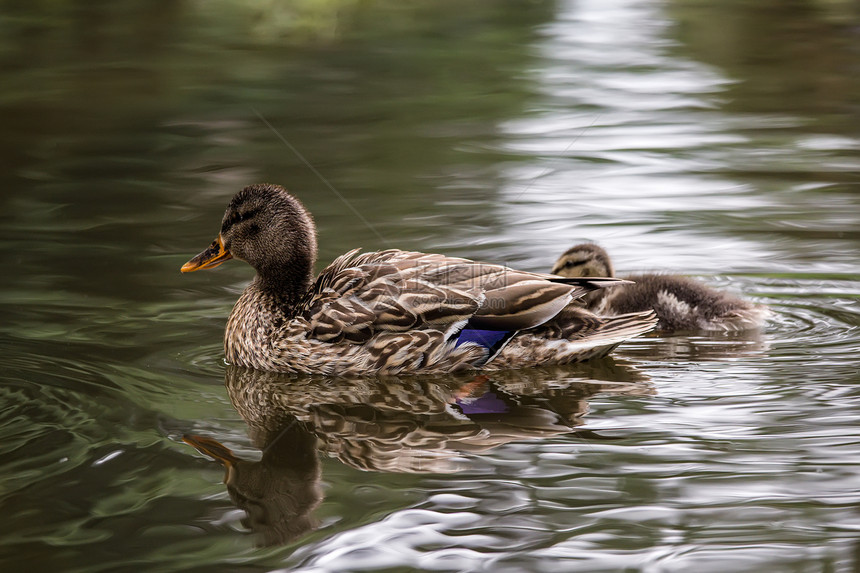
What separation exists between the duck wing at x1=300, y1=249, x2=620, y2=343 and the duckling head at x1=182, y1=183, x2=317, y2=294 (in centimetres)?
33

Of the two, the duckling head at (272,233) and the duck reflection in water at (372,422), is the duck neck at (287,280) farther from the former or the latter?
the duck reflection in water at (372,422)

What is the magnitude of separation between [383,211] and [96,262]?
6.40 feet

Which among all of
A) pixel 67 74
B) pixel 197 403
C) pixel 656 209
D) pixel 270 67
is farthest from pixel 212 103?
pixel 197 403

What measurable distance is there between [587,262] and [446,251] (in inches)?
43.2

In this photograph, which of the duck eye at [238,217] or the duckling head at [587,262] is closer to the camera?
the duck eye at [238,217]

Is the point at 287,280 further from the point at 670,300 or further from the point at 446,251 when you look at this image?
the point at 670,300

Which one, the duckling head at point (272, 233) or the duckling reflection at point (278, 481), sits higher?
the duckling head at point (272, 233)

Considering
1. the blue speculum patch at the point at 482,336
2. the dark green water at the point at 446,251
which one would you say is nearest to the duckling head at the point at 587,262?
the dark green water at the point at 446,251

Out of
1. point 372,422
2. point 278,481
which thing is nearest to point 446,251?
point 372,422

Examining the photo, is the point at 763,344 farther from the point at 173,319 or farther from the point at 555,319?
the point at 173,319

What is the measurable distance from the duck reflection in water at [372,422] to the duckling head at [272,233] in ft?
1.79

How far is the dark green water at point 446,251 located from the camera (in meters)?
3.92

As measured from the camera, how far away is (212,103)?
452 inches

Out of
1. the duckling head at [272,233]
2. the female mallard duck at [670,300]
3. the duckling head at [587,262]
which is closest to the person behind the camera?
the duckling head at [272,233]
